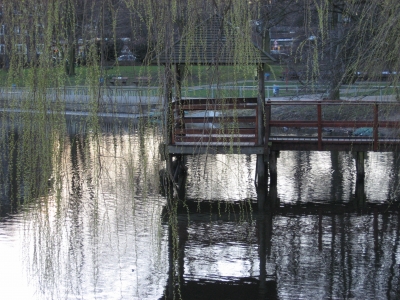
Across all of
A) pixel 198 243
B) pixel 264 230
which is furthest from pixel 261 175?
pixel 198 243

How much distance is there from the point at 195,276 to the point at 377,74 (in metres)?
3.67

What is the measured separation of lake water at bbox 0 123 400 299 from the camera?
6.79 m

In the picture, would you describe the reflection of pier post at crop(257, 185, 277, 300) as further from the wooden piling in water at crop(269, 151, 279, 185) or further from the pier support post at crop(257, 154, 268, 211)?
the wooden piling in water at crop(269, 151, 279, 185)

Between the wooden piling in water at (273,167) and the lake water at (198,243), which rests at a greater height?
the wooden piling in water at (273,167)

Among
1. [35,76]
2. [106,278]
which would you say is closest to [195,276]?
[106,278]

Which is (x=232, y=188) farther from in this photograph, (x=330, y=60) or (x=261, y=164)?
(x=330, y=60)

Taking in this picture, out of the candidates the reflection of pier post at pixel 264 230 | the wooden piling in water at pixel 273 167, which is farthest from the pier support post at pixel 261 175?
the wooden piling in water at pixel 273 167

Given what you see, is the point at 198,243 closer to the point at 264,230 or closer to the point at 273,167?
the point at 264,230

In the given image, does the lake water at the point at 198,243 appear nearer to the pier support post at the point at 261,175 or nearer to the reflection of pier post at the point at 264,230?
the reflection of pier post at the point at 264,230

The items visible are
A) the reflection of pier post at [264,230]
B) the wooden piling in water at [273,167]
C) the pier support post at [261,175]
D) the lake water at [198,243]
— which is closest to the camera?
the lake water at [198,243]

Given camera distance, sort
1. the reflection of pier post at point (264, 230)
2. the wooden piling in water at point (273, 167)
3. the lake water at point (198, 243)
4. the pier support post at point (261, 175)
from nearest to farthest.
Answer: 1. the lake water at point (198, 243)
2. the reflection of pier post at point (264, 230)
3. the pier support post at point (261, 175)
4. the wooden piling in water at point (273, 167)

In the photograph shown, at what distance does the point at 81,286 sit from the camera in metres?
7.70

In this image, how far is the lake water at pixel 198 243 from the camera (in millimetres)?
6793

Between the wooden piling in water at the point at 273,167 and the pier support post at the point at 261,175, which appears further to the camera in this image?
the wooden piling in water at the point at 273,167
